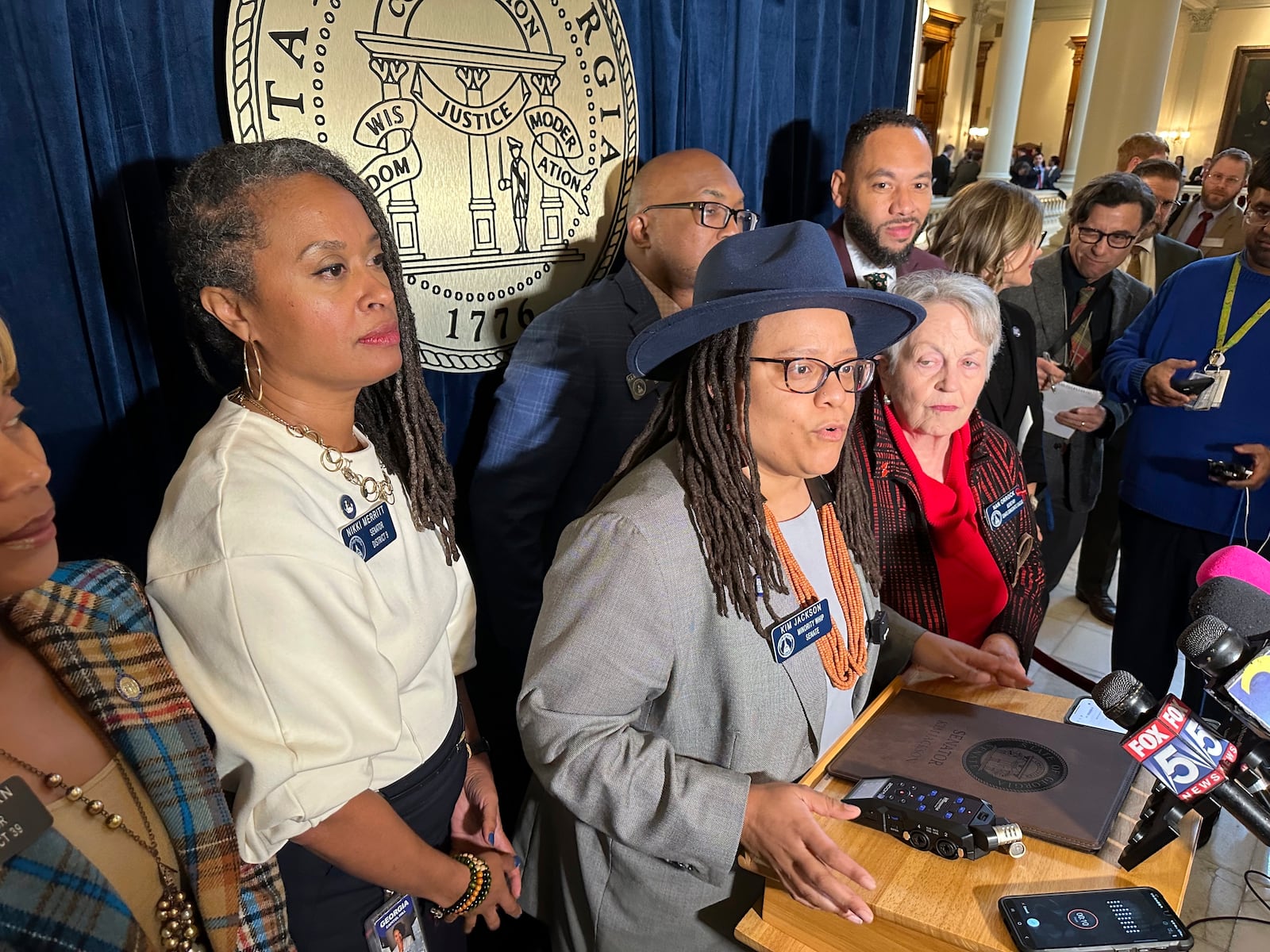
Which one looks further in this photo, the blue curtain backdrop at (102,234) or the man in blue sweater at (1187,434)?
the man in blue sweater at (1187,434)

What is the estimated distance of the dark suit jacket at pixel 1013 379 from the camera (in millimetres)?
2604

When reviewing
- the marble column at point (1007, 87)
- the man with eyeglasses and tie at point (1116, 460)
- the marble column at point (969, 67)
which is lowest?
the man with eyeglasses and tie at point (1116, 460)

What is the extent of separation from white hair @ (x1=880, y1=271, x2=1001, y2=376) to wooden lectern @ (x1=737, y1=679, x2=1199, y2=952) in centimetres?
109

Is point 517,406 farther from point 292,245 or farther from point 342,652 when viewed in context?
point 342,652

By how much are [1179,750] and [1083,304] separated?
2757mm

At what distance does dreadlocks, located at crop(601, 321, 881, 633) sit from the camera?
1.27 metres

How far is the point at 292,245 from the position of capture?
1162mm

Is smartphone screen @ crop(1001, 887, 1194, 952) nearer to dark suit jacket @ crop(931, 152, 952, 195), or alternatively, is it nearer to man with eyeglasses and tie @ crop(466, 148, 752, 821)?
man with eyeglasses and tie @ crop(466, 148, 752, 821)

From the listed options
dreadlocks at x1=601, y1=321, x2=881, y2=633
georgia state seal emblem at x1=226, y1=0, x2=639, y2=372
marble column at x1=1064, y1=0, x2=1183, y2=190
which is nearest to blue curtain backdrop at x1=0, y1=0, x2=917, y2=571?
georgia state seal emblem at x1=226, y1=0, x2=639, y2=372

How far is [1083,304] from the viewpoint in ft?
10.7

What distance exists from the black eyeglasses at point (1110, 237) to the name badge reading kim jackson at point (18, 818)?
3.47 meters

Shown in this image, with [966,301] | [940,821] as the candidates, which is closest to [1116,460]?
[966,301]

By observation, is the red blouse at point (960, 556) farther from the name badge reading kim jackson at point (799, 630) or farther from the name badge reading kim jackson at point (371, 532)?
the name badge reading kim jackson at point (371, 532)

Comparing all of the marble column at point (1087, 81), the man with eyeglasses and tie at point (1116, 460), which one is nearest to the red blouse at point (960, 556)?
the man with eyeglasses and tie at point (1116, 460)
